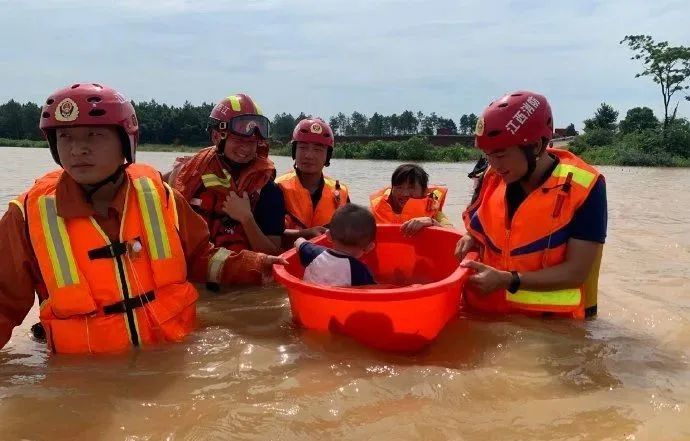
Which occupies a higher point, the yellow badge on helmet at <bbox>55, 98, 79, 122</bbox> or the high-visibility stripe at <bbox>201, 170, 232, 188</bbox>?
the yellow badge on helmet at <bbox>55, 98, 79, 122</bbox>

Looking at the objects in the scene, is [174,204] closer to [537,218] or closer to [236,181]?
[236,181]

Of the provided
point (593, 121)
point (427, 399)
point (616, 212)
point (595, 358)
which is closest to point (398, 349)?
point (427, 399)

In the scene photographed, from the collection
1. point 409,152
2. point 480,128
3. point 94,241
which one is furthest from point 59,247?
point 409,152

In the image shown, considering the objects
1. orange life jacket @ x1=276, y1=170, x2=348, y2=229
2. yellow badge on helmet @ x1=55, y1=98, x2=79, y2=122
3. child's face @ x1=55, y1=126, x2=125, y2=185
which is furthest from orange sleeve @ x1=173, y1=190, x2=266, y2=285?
orange life jacket @ x1=276, y1=170, x2=348, y2=229

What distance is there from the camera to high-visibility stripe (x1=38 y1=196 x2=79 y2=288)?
2.78m

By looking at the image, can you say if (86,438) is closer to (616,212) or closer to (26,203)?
(26,203)

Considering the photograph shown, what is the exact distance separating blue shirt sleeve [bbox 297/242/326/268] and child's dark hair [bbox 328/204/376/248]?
140 mm

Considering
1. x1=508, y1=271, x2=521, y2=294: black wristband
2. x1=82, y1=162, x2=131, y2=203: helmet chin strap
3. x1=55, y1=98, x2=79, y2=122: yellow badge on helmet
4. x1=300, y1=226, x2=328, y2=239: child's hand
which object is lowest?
x1=508, y1=271, x2=521, y2=294: black wristband

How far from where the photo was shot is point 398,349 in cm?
306

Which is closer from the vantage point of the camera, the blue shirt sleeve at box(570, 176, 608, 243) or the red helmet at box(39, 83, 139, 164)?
the red helmet at box(39, 83, 139, 164)

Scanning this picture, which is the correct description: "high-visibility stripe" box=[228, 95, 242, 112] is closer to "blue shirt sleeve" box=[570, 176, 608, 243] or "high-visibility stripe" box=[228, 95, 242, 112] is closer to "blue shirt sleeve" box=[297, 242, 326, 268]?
"blue shirt sleeve" box=[297, 242, 326, 268]

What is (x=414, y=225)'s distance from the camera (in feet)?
14.5

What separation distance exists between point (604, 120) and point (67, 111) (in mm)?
49040

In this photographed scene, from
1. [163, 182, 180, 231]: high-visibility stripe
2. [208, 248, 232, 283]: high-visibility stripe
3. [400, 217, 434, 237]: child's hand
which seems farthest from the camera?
[400, 217, 434, 237]: child's hand
